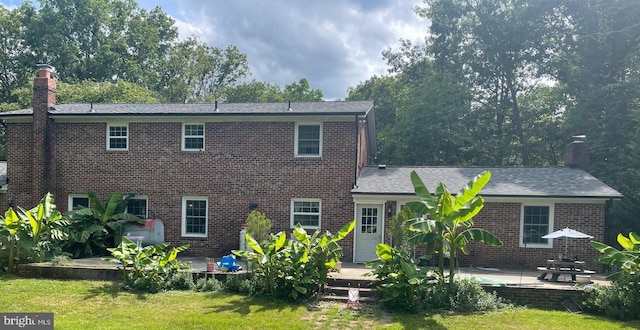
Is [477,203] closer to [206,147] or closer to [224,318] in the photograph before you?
[224,318]

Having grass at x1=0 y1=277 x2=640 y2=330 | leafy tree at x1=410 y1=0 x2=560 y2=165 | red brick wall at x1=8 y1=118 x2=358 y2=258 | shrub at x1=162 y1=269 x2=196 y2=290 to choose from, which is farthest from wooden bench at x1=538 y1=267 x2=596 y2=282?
leafy tree at x1=410 y1=0 x2=560 y2=165

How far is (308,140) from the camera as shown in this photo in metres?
14.9

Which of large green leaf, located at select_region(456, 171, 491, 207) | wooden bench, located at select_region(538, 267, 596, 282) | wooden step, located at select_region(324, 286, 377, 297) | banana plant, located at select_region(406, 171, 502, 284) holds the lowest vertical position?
wooden step, located at select_region(324, 286, 377, 297)

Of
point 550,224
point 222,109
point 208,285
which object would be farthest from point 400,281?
point 222,109

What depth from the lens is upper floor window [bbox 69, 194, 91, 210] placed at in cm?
1580

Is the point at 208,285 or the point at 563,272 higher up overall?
the point at 563,272

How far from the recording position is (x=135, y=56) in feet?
131

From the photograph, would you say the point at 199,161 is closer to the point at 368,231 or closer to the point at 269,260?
the point at 368,231

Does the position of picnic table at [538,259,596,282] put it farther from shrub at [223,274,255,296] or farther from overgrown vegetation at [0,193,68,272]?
overgrown vegetation at [0,193,68,272]

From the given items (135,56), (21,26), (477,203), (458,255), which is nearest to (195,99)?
(135,56)

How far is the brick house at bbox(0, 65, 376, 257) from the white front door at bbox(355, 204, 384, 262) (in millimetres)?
398

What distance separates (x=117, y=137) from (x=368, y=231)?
33.3 ft

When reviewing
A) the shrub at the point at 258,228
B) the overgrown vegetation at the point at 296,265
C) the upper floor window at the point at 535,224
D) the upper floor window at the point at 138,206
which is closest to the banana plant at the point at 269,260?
the overgrown vegetation at the point at 296,265

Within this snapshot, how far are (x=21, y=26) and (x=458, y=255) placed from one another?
128ft
